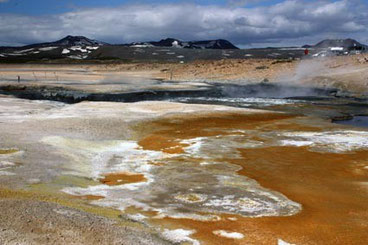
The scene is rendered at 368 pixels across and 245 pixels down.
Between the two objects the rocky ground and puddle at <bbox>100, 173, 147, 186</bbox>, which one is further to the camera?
puddle at <bbox>100, 173, 147, 186</bbox>

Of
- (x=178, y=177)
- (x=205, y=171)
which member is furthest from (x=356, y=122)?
(x=178, y=177)

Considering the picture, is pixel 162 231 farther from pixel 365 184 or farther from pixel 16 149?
pixel 16 149

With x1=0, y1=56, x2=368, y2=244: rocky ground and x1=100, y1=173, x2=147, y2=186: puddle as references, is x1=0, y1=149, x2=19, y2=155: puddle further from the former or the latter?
x1=100, y1=173, x2=147, y2=186: puddle

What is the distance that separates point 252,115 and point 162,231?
17.2m

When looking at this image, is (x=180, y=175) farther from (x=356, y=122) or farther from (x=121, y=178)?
(x=356, y=122)

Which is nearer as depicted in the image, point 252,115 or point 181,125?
point 181,125

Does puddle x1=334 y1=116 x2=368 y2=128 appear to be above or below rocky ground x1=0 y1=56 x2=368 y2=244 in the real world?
below

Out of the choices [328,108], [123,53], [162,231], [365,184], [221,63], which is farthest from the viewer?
[123,53]

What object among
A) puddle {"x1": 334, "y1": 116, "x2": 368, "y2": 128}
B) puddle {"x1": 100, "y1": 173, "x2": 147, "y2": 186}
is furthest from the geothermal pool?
puddle {"x1": 334, "y1": 116, "x2": 368, "y2": 128}

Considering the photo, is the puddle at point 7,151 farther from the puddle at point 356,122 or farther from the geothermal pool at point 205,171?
the puddle at point 356,122

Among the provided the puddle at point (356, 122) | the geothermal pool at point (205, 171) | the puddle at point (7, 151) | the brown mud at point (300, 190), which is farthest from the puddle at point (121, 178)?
the puddle at point (356, 122)

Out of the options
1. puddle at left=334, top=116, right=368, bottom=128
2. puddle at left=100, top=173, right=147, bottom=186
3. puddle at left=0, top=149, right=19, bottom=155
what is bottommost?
puddle at left=334, top=116, right=368, bottom=128

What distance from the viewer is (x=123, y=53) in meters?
125

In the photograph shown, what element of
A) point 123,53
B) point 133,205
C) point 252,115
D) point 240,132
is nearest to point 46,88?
point 252,115
